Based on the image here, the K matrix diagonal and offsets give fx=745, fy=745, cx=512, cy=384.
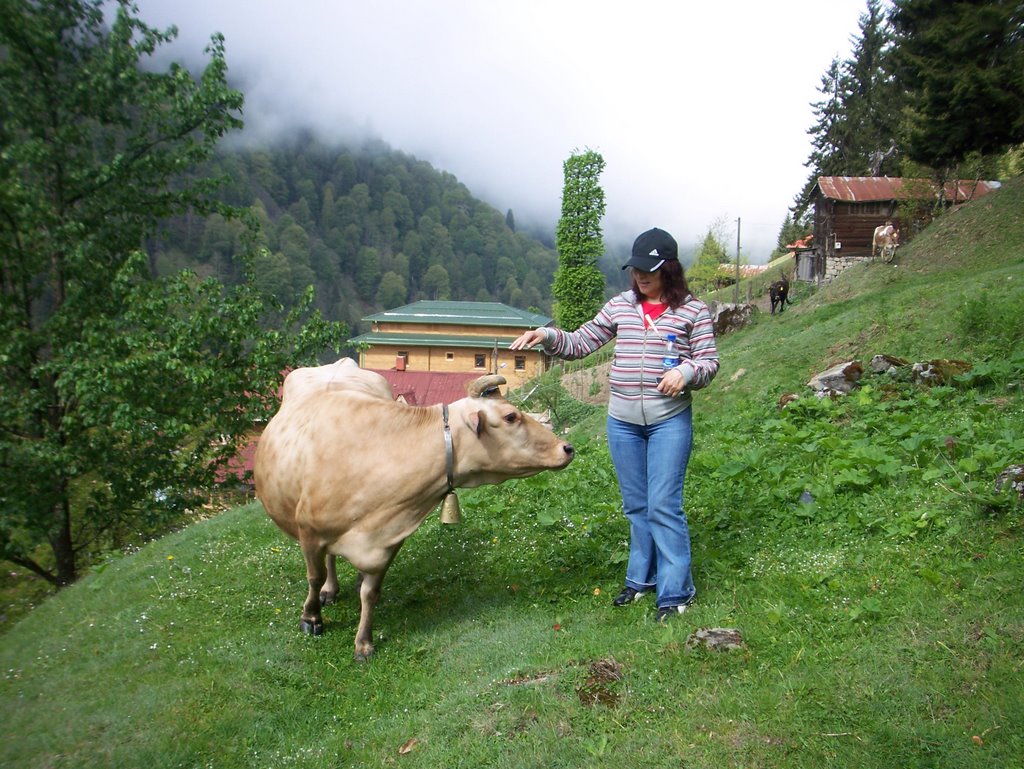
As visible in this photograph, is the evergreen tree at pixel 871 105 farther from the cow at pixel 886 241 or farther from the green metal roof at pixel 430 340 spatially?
the green metal roof at pixel 430 340

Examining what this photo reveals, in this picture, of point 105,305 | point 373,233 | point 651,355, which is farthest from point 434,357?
point 373,233

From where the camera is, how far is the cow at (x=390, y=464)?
16.6 ft

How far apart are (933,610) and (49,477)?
47.1 ft

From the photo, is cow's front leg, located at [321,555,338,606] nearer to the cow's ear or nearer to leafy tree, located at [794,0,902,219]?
the cow's ear

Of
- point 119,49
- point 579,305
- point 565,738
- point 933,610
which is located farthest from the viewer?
point 579,305

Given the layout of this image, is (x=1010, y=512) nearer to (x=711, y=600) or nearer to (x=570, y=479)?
(x=711, y=600)

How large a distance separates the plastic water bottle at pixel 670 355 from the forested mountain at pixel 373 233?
111887 millimetres

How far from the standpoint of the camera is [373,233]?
15288 cm

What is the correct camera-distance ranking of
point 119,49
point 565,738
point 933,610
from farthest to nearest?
point 119,49 → point 933,610 → point 565,738

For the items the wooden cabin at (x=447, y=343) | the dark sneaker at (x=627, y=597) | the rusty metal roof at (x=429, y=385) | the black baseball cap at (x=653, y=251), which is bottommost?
the rusty metal roof at (x=429, y=385)

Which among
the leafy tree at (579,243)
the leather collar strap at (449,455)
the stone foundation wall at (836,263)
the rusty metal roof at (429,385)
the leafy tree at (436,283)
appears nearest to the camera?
the leather collar strap at (449,455)

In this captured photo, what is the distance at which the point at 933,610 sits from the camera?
397cm

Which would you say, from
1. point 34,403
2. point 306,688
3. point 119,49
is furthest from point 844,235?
point 306,688

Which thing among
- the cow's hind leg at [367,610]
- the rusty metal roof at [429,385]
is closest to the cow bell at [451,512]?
the cow's hind leg at [367,610]
